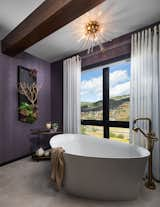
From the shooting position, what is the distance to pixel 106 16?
6.93ft

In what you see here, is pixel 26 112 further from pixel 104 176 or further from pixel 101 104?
pixel 104 176

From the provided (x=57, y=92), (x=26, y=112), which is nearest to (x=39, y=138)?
(x=26, y=112)

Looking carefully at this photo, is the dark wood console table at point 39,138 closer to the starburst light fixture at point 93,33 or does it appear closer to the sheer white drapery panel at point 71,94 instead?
the sheer white drapery panel at point 71,94

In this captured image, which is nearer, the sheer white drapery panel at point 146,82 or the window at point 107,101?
the sheer white drapery panel at point 146,82

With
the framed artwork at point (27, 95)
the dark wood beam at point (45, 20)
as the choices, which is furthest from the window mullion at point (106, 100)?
the framed artwork at point (27, 95)

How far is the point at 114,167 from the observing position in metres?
1.63

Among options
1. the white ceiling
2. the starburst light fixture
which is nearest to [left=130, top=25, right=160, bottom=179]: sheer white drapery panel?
the white ceiling

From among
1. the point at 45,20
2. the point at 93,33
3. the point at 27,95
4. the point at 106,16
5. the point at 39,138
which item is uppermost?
the point at 106,16

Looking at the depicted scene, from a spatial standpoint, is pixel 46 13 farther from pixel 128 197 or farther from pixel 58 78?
pixel 128 197

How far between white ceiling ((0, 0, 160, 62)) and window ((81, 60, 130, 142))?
725 millimetres

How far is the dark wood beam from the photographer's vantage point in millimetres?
1519

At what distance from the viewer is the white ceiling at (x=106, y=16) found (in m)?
1.89

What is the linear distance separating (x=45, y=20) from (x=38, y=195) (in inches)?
90.4

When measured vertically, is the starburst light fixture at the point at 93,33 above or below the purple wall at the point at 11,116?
above
